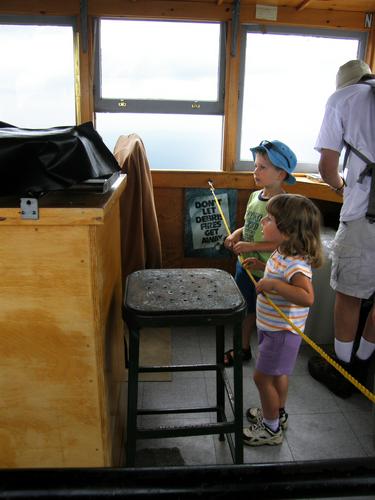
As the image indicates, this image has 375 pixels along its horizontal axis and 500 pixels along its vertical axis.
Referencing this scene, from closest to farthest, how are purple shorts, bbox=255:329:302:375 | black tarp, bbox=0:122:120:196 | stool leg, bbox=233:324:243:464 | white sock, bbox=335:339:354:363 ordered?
black tarp, bbox=0:122:120:196 < stool leg, bbox=233:324:243:464 < purple shorts, bbox=255:329:302:375 < white sock, bbox=335:339:354:363

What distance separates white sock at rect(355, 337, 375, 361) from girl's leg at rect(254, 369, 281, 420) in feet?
2.26

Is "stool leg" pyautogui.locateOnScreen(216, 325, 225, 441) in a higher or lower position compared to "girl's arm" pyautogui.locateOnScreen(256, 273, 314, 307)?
lower

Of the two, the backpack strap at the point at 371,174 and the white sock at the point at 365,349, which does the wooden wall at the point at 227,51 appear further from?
the white sock at the point at 365,349

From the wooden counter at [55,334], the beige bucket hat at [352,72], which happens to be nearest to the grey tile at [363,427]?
the wooden counter at [55,334]

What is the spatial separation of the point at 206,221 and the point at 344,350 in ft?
4.66

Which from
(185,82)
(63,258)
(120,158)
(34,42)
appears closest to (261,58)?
(185,82)

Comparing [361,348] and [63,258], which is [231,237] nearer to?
[361,348]

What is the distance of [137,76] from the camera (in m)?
3.16

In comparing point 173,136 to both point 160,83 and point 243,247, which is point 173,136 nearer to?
point 160,83

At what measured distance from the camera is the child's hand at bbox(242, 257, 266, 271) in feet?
6.93

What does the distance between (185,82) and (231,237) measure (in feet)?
4.88

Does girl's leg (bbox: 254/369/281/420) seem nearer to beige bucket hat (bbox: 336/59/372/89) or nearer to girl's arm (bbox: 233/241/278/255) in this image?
girl's arm (bbox: 233/241/278/255)

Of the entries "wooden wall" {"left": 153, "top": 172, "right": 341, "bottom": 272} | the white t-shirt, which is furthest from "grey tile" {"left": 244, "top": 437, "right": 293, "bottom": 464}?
"wooden wall" {"left": 153, "top": 172, "right": 341, "bottom": 272}

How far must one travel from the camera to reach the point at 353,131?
81.5 inches
